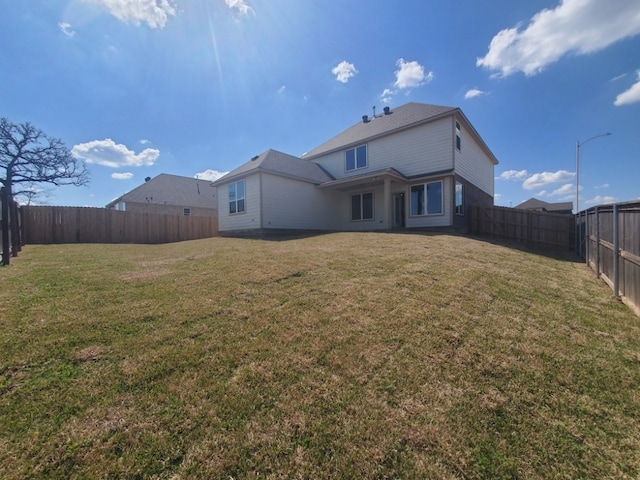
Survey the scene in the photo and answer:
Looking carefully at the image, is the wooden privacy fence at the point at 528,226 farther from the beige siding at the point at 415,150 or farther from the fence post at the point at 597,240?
the fence post at the point at 597,240

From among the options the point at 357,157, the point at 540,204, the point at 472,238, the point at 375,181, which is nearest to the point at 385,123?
the point at 357,157

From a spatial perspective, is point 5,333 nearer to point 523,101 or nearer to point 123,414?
point 123,414

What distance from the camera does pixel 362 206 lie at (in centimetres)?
1659

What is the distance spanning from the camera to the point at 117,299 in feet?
13.4

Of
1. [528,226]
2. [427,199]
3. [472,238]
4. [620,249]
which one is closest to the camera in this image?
[620,249]

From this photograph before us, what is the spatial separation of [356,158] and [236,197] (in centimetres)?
780

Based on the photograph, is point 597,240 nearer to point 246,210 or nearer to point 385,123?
point 385,123

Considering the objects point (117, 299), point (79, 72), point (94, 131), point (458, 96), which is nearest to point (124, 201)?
point (94, 131)

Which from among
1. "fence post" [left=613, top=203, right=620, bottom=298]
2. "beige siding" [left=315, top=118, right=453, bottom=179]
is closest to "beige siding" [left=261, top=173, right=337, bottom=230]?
"beige siding" [left=315, top=118, right=453, bottom=179]

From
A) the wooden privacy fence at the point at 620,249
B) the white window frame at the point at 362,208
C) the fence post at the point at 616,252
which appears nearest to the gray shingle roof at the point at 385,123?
the white window frame at the point at 362,208

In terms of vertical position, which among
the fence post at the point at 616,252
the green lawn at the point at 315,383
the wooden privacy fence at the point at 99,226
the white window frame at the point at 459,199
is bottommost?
the green lawn at the point at 315,383

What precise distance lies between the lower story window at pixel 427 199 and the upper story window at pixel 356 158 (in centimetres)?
369

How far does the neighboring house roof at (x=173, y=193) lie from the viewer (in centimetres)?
2620

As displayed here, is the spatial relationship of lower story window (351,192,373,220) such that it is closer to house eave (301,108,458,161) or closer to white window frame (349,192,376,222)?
white window frame (349,192,376,222)
